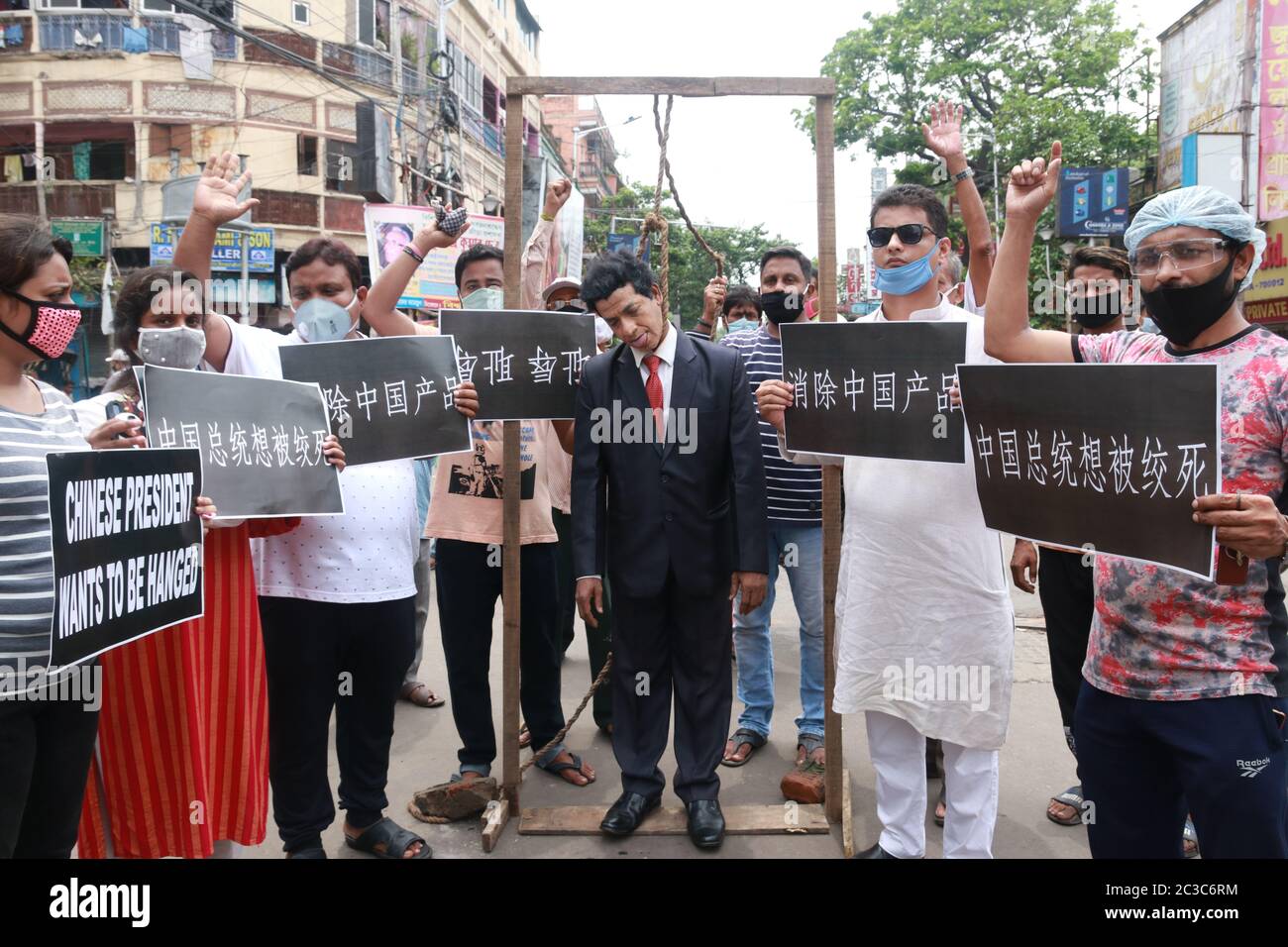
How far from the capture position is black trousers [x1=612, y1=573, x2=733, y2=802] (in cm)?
345

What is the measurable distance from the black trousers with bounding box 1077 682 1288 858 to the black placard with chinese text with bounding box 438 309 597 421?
2122 millimetres

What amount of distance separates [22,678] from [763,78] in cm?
296

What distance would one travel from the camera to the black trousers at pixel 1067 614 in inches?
129

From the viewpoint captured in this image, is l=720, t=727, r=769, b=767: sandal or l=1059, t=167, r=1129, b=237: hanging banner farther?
l=1059, t=167, r=1129, b=237: hanging banner

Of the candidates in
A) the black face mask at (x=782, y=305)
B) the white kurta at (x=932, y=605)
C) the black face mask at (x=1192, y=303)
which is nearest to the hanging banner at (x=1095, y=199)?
the black face mask at (x=782, y=305)

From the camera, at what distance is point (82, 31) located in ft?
69.1

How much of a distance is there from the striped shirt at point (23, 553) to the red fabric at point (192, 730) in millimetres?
468

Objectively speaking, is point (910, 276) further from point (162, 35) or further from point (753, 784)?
point (162, 35)

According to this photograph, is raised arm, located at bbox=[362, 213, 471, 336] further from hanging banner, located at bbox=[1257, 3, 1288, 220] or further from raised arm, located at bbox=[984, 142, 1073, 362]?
hanging banner, located at bbox=[1257, 3, 1288, 220]

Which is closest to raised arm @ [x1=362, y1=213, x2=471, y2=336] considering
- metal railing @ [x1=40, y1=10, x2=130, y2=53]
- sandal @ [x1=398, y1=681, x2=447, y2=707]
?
sandal @ [x1=398, y1=681, x2=447, y2=707]

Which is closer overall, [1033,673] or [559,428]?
[559,428]

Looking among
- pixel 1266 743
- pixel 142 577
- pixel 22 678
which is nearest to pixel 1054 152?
pixel 1266 743

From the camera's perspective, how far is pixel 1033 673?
5328mm

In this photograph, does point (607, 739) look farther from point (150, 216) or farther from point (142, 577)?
point (150, 216)
